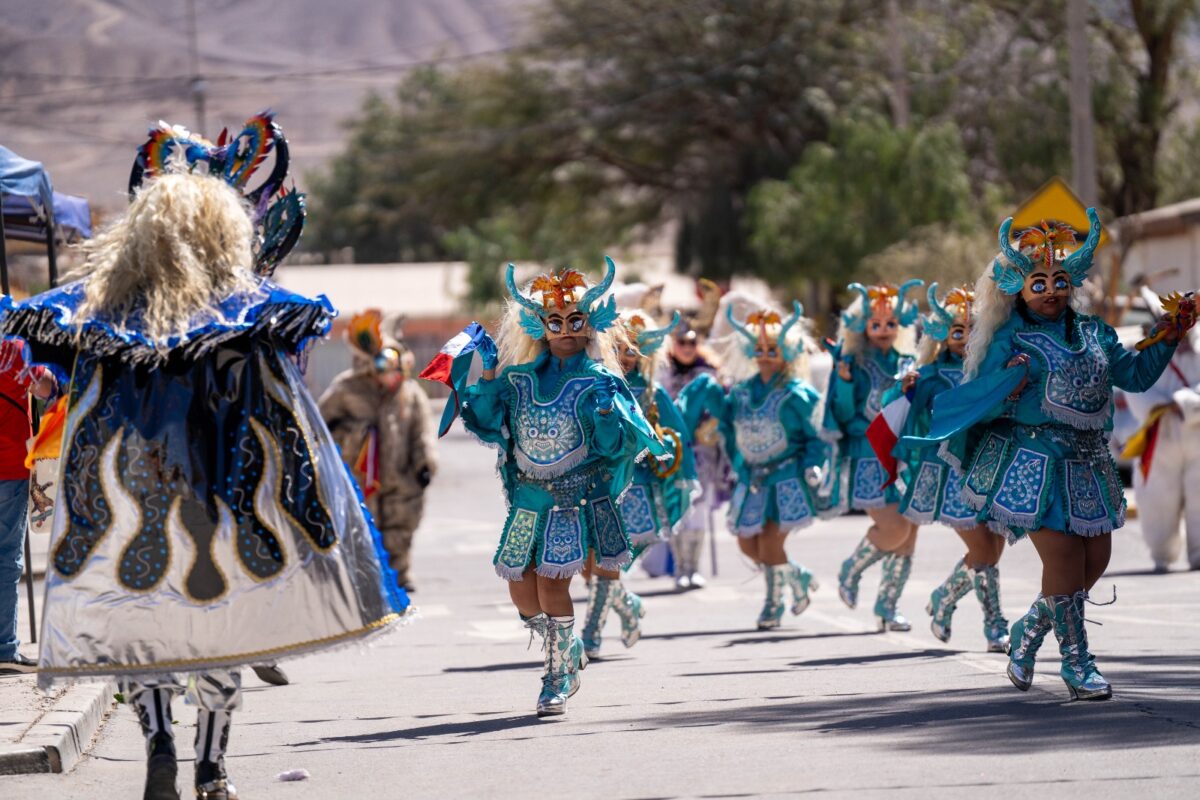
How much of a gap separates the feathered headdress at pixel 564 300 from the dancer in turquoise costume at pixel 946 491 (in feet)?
5.47

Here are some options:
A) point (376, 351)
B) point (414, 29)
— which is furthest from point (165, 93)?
point (376, 351)

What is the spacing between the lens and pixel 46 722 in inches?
348

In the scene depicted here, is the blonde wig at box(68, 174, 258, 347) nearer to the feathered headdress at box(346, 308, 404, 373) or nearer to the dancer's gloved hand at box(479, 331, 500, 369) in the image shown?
the dancer's gloved hand at box(479, 331, 500, 369)

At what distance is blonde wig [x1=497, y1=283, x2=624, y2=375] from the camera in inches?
400

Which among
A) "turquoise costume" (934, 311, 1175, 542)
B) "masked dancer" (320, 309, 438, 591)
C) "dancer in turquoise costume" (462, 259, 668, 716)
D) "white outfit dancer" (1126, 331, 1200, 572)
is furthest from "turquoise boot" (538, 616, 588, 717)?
"white outfit dancer" (1126, 331, 1200, 572)

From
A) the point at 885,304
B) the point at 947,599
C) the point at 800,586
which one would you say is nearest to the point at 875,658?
the point at 947,599

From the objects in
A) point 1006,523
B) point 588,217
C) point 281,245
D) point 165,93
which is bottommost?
point 1006,523

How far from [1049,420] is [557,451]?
7.44ft

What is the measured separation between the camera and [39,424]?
35.7ft

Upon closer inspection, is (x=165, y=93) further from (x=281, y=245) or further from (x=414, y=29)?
(x=281, y=245)

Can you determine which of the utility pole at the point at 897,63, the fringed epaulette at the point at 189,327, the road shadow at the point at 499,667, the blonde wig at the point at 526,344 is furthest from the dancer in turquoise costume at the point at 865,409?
the utility pole at the point at 897,63

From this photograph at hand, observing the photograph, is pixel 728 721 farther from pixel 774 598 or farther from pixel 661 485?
pixel 774 598

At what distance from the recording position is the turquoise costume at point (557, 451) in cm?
984

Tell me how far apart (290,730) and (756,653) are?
11.1 ft
